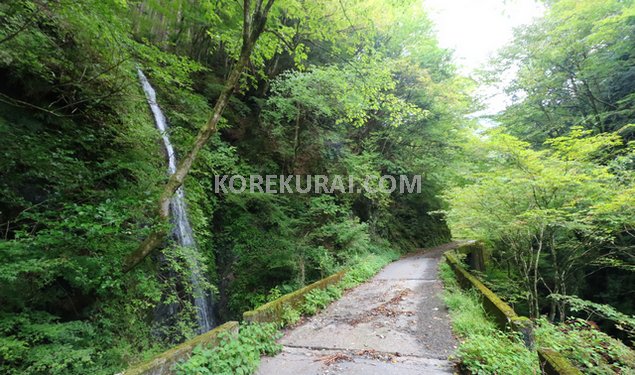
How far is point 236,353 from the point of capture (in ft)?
10.7

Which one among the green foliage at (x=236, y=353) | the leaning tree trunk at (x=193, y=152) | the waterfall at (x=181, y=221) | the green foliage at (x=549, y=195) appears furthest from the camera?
the waterfall at (x=181, y=221)

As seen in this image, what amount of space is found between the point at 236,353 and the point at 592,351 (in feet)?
13.7

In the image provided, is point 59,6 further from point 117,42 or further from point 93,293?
point 93,293

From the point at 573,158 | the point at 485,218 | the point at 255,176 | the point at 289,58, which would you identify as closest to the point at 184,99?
the point at 255,176

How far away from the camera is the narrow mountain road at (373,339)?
133 inches

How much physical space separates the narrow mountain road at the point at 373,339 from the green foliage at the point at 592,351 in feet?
4.10

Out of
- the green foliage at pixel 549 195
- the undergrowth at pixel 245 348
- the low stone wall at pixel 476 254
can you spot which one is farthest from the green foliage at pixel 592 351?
the low stone wall at pixel 476 254

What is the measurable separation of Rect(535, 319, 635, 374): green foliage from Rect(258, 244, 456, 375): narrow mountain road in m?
1.25

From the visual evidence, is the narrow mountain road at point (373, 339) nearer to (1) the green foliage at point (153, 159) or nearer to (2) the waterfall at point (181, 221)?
(1) the green foliage at point (153, 159)

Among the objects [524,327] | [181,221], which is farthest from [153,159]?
[524,327]

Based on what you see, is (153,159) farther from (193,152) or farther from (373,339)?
(373,339)

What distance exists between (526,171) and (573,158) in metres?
1.64

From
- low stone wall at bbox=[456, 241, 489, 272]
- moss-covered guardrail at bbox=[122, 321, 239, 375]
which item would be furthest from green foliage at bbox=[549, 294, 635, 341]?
low stone wall at bbox=[456, 241, 489, 272]

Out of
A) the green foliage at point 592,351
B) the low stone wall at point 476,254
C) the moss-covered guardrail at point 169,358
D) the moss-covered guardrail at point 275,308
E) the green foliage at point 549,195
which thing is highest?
the green foliage at point 549,195
